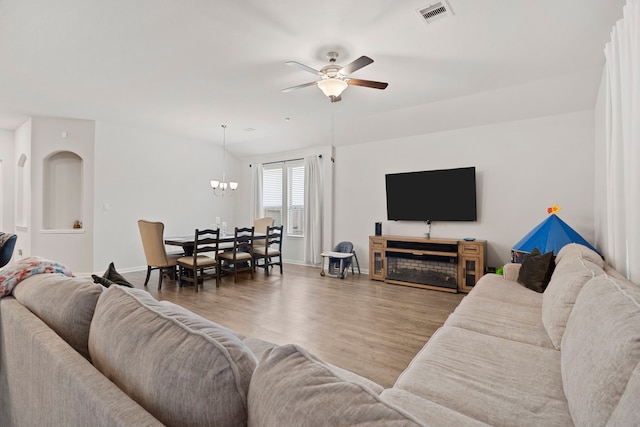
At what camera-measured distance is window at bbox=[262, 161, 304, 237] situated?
23.2 ft

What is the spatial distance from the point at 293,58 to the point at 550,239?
347cm

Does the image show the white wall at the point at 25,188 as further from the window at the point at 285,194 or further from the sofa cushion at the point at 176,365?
the sofa cushion at the point at 176,365

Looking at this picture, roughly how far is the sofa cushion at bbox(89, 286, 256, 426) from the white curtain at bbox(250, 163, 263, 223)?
22.2 feet

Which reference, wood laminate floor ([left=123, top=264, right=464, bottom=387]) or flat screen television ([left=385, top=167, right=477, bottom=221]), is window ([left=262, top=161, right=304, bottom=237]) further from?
flat screen television ([left=385, top=167, right=477, bottom=221])

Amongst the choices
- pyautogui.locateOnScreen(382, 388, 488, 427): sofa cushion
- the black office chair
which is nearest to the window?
the black office chair

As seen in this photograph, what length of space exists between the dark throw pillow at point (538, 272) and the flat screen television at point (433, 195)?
200cm

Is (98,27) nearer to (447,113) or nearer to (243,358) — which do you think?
(243,358)

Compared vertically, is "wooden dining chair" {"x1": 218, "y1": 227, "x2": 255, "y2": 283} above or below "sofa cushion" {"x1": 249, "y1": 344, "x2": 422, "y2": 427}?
below

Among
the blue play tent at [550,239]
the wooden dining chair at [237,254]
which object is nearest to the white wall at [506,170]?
the blue play tent at [550,239]

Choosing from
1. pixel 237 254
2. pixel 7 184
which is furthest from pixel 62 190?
pixel 237 254

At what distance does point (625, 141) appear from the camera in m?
2.16

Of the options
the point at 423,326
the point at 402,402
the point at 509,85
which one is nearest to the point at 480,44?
the point at 509,85

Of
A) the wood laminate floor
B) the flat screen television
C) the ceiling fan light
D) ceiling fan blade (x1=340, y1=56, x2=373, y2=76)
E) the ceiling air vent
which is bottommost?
the wood laminate floor

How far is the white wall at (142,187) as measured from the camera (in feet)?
18.4
